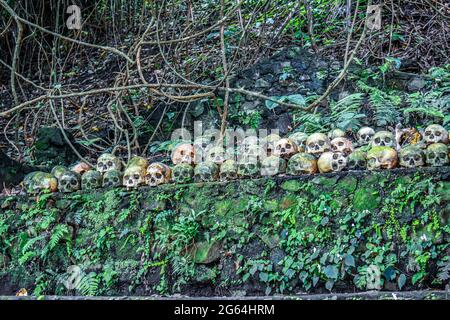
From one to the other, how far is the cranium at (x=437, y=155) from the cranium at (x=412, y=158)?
0.04 m

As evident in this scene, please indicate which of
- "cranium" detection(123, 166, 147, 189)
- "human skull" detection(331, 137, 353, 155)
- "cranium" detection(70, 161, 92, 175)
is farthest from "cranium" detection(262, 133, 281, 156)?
"cranium" detection(70, 161, 92, 175)

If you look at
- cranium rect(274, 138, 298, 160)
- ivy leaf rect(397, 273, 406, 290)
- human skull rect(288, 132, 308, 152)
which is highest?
human skull rect(288, 132, 308, 152)

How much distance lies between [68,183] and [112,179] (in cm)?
35

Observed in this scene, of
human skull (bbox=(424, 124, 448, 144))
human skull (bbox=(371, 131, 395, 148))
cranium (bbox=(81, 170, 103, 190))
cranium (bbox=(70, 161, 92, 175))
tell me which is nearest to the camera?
human skull (bbox=(424, 124, 448, 144))

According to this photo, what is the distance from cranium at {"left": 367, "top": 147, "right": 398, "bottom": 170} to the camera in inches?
155

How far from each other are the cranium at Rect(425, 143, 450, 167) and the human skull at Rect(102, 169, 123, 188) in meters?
2.16

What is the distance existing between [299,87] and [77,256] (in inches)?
130

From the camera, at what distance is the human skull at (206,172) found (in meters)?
4.38

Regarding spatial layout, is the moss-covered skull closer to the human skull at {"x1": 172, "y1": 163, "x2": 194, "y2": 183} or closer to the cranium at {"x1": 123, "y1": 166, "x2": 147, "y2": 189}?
the cranium at {"x1": 123, "y1": 166, "x2": 147, "y2": 189}

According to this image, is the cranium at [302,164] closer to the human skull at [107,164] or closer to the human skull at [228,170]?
the human skull at [228,170]

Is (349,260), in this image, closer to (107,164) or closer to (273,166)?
(273,166)

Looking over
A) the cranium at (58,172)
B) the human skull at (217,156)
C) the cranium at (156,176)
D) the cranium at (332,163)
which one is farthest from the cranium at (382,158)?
the cranium at (58,172)

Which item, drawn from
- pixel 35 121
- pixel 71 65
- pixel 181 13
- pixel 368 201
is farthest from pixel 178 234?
pixel 71 65

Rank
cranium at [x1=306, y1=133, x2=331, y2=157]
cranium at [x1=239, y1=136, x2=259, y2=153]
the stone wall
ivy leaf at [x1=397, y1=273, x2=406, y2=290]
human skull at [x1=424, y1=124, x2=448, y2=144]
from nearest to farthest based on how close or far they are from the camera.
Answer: ivy leaf at [x1=397, y1=273, x2=406, y2=290]
the stone wall
human skull at [x1=424, y1=124, x2=448, y2=144]
cranium at [x1=306, y1=133, x2=331, y2=157]
cranium at [x1=239, y1=136, x2=259, y2=153]
